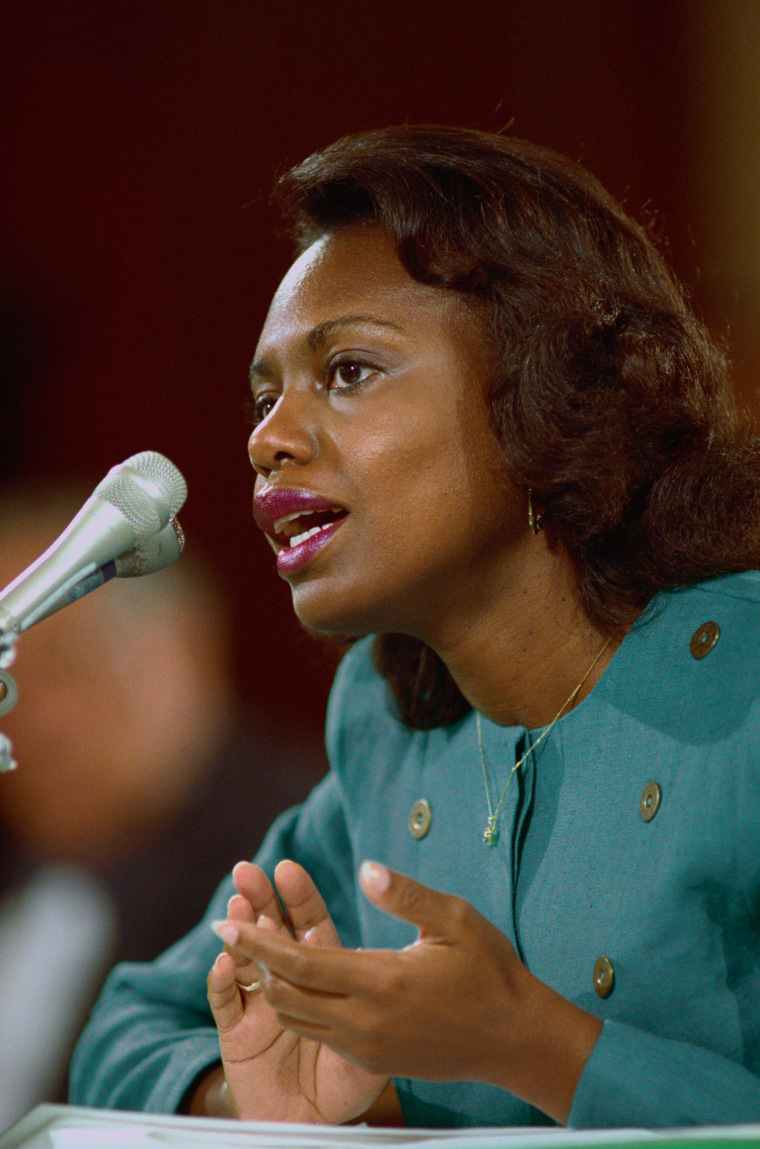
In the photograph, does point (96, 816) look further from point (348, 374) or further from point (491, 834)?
point (348, 374)

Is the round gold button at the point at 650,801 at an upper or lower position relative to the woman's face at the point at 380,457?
lower

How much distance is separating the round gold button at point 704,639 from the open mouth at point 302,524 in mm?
504

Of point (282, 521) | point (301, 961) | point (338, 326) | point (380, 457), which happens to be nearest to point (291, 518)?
point (282, 521)

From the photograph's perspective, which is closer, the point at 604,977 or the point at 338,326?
the point at 604,977

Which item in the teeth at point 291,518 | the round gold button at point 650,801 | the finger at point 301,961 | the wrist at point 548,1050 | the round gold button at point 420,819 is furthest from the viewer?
the round gold button at point 420,819

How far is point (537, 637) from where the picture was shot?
167cm

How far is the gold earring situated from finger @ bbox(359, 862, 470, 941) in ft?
2.41

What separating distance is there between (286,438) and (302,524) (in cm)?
13

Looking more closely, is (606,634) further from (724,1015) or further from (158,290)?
(158,290)

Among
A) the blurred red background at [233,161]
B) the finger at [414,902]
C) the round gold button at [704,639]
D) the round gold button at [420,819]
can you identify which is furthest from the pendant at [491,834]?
the blurred red background at [233,161]

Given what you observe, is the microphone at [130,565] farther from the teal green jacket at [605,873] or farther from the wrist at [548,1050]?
the teal green jacket at [605,873]

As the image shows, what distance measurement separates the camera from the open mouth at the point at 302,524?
1564 millimetres

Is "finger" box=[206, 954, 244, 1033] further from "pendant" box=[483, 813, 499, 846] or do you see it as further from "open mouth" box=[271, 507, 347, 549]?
"open mouth" box=[271, 507, 347, 549]

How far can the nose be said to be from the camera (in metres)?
1.55
